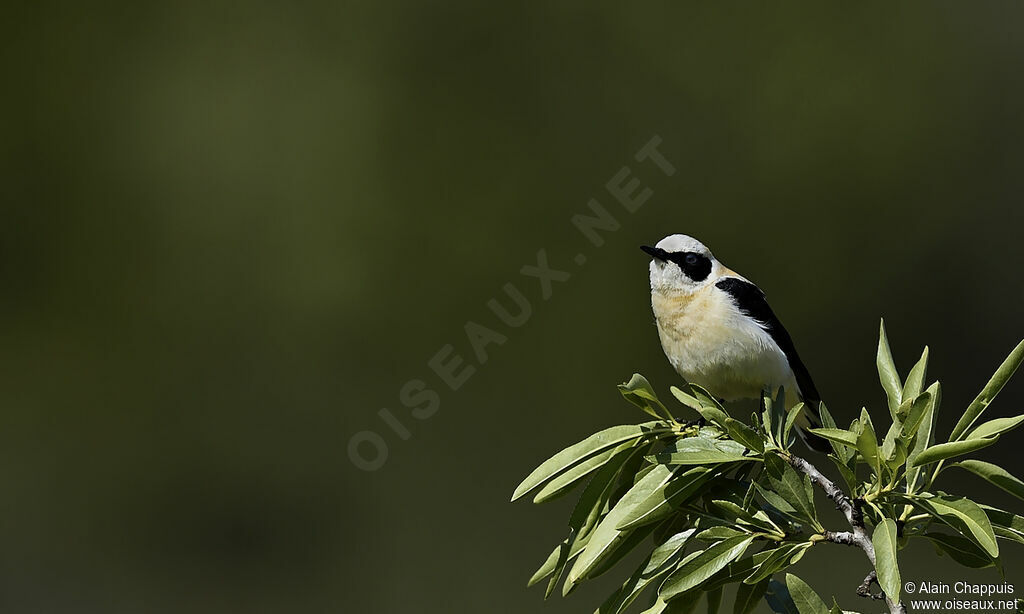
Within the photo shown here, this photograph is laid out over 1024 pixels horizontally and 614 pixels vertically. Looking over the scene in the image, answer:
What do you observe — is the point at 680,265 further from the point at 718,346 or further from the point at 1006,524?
the point at 1006,524

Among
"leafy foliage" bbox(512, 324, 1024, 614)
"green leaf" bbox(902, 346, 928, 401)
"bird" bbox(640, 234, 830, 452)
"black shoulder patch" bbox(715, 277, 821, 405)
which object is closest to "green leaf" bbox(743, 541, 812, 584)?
"leafy foliage" bbox(512, 324, 1024, 614)

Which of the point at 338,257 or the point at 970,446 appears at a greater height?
the point at 338,257

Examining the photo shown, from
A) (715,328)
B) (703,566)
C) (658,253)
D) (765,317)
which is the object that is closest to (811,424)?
(765,317)

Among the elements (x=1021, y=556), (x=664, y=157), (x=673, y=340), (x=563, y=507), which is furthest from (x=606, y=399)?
(x=673, y=340)

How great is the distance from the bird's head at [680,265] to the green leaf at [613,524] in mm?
773

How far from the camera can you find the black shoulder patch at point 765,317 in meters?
1.71

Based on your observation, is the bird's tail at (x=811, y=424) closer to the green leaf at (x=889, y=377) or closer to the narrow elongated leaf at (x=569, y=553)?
the green leaf at (x=889, y=377)

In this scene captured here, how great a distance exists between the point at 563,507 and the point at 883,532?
3.99 m

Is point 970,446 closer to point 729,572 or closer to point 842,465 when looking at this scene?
point 842,465

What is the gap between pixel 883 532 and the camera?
0.84 m

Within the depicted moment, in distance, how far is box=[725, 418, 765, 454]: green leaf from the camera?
93cm

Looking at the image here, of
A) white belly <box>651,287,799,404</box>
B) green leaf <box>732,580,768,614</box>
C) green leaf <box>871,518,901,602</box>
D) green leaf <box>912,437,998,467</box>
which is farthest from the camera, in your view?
white belly <box>651,287,799,404</box>

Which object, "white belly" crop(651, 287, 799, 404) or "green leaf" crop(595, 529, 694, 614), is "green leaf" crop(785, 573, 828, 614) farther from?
"white belly" crop(651, 287, 799, 404)

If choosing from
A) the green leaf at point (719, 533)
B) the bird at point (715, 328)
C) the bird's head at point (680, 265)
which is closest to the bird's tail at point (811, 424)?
the bird at point (715, 328)
